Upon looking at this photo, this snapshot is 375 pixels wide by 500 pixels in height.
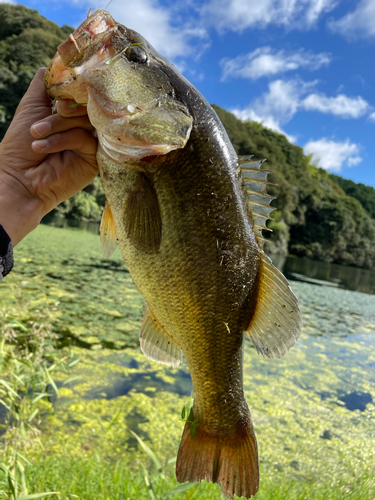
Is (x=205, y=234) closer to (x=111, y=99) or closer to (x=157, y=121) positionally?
(x=157, y=121)

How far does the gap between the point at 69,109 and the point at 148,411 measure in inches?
161

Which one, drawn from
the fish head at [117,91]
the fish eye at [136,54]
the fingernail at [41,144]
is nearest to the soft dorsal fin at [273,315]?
the fish head at [117,91]

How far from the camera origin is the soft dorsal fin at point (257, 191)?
150 centimetres

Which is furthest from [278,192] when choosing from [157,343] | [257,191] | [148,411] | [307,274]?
[157,343]

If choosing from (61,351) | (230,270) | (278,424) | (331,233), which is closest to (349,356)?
(278,424)

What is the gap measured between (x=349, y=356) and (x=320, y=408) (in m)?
3.39

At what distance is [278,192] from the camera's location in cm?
6075

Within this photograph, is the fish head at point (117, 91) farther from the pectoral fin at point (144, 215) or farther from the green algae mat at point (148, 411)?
the green algae mat at point (148, 411)

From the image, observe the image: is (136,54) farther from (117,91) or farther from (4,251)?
(4,251)

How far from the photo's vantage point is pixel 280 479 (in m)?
3.80

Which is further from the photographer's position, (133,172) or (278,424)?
(278,424)

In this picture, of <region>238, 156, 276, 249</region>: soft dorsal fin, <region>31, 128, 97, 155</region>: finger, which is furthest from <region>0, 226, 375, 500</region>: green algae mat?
<region>31, 128, 97, 155</region>: finger

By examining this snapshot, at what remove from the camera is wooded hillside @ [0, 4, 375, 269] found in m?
40.3

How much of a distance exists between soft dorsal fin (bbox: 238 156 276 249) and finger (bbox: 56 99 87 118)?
2.34 feet
